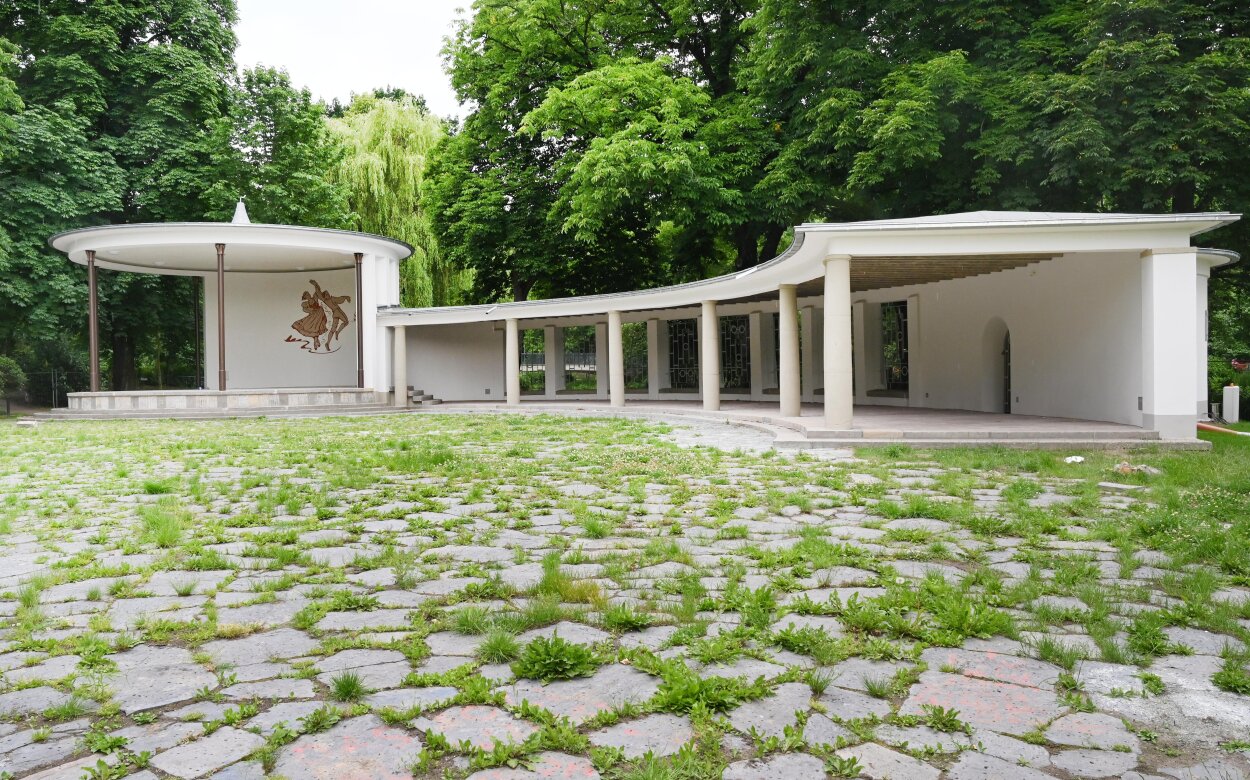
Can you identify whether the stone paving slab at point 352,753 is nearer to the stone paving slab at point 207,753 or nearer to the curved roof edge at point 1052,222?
the stone paving slab at point 207,753

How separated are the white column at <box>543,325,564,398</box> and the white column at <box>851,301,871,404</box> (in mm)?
10656

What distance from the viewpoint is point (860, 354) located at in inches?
883

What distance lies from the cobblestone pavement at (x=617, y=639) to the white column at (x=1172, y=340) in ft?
17.8

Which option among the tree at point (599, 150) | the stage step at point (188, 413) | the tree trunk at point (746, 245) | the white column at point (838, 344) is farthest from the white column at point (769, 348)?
the white column at point (838, 344)

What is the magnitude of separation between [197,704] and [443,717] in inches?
38.2

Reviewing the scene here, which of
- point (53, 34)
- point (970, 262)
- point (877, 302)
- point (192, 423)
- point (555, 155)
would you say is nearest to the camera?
point (970, 262)

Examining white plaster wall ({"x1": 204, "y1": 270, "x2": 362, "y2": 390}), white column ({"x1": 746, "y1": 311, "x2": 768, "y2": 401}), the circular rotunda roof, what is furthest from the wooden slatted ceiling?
white plaster wall ({"x1": 204, "y1": 270, "x2": 362, "y2": 390})

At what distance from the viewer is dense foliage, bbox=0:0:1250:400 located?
18.0 metres

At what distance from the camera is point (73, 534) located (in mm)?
6266

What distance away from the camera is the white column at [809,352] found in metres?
23.8

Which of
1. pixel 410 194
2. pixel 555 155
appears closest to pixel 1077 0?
pixel 555 155

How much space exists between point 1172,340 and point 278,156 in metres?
27.8

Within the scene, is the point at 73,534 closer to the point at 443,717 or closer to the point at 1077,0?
the point at 443,717

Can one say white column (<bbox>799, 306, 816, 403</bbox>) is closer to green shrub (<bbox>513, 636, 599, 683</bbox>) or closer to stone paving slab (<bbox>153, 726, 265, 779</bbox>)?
green shrub (<bbox>513, 636, 599, 683</bbox>)
